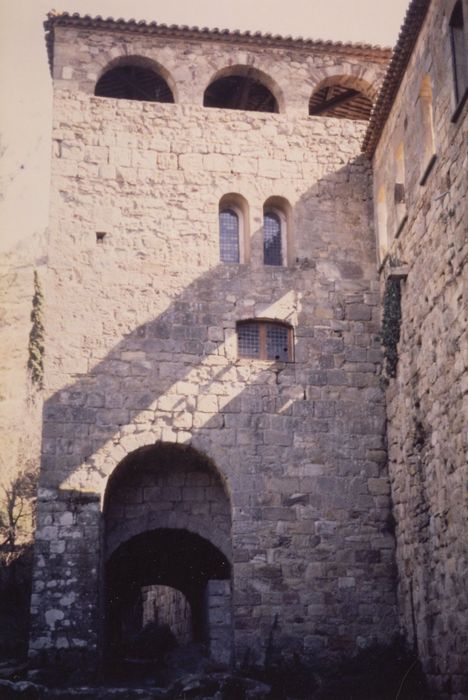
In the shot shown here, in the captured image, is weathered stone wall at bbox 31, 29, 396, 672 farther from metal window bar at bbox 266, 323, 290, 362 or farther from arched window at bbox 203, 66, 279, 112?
arched window at bbox 203, 66, 279, 112

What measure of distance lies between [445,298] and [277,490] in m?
4.02

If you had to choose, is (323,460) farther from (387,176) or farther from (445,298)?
(387,176)

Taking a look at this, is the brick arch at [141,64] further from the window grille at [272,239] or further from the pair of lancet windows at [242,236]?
the window grille at [272,239]

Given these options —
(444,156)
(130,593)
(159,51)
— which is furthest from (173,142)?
(130,593)

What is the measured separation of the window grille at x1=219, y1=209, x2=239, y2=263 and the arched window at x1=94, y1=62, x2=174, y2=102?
9.67 feet

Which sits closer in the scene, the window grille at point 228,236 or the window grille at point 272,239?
the window grille at point 228,236

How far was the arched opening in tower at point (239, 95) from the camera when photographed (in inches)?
701

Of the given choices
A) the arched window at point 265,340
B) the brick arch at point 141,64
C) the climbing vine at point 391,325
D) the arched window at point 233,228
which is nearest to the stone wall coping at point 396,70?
the arched window at point 233,228

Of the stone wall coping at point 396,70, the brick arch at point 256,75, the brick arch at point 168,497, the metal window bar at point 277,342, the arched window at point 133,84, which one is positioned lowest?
the brick arch at point 168,497

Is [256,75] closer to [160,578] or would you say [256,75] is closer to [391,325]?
[391,325]

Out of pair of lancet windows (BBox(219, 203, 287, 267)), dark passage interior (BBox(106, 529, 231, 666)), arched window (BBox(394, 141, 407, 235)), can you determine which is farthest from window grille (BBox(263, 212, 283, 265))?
dark passage interior (BBox(106, 529, 231, 666))

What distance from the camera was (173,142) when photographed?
51.3 ft

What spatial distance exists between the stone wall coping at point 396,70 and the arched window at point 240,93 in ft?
7.19

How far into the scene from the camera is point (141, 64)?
645 inches
